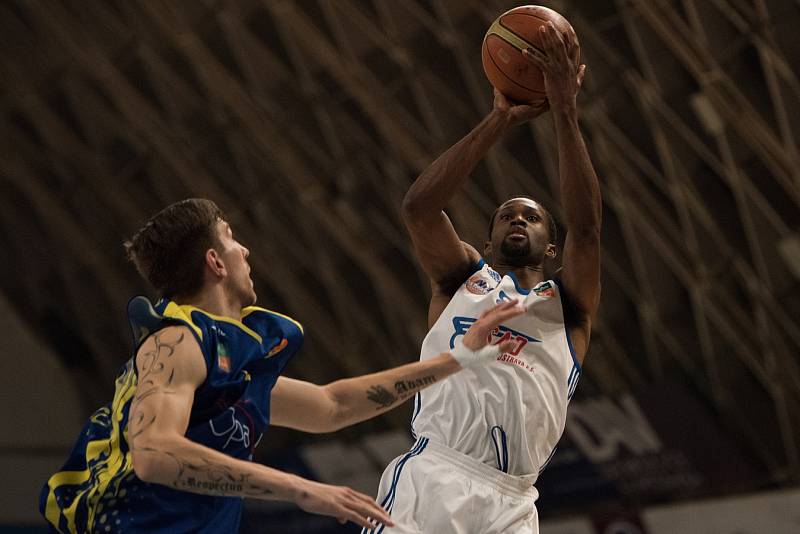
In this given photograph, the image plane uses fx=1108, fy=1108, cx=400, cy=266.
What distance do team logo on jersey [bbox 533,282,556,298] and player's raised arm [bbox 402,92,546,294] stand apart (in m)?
0.39

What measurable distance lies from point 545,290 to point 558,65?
92cm

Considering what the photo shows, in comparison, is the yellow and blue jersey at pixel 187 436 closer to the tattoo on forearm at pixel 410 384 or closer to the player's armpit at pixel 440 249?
the tattoo on forearm at pixel 410 384

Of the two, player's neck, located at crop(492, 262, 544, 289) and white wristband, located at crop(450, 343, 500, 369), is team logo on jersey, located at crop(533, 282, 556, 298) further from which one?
white wristband, located at crop(450, 343, 500, 369)

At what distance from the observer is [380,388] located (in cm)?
355

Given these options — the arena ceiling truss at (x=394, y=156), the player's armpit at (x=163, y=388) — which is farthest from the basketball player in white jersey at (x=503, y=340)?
the arena ceiling truss at (x=394, y=156)

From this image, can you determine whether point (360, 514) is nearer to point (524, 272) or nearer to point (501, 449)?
point (501, 449)

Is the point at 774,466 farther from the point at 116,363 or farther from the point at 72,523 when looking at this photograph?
the point at 116,363

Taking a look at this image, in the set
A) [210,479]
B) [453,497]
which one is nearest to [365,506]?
[210,479]

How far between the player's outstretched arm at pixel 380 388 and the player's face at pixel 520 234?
1.12 meters

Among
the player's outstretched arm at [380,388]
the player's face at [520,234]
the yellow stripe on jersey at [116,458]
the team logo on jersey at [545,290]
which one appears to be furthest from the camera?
the player's face at [520,234]

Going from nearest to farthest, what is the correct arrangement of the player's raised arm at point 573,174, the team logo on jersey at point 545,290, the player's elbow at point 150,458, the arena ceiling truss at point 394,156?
the player's elbow at point 150,458 → the player's raised arm at point 573,174 → the team logo on jersey at point 545,290 → the arena ceiling truss at point 394,156

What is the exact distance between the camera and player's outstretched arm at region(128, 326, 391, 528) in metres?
2.81

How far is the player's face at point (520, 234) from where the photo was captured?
15.4ft

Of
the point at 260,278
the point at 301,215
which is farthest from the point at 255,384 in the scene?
the point at 260,278
